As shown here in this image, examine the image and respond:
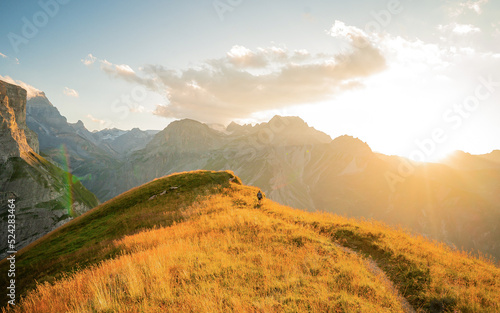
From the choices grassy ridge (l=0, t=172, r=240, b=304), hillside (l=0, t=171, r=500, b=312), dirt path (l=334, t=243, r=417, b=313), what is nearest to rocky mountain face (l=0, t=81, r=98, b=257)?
grassy ridge (l=0, t=172, r=240, b=304)

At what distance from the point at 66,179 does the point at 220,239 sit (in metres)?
246

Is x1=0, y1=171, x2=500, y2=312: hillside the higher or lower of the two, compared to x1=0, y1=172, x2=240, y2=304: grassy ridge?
higher

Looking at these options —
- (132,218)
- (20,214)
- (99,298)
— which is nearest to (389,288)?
(99,298)

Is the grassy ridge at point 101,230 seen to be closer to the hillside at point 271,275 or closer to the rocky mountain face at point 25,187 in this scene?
the hillside at point 271,275

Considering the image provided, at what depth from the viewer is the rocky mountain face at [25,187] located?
131 m

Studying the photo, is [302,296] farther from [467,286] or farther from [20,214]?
[20,214]

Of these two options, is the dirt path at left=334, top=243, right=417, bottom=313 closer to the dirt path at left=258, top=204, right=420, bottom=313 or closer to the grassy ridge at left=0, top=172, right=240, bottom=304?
the dirt path at left=258, top=204, right=420, bottom=313

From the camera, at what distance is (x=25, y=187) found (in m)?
144

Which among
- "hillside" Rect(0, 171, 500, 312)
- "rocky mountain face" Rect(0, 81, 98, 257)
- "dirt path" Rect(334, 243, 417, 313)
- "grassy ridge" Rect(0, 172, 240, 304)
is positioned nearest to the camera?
"hillside" Rect(0, 171, 500, 312)

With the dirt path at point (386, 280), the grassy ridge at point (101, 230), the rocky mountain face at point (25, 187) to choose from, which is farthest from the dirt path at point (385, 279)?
the rocky mountain face at point (25, 187)

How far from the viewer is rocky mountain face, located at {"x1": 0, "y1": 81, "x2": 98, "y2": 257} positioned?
131 meters

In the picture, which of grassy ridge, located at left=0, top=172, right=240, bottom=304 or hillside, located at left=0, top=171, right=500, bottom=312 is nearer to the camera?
hillside, located at left=0, top=171, right=500, bottom=312

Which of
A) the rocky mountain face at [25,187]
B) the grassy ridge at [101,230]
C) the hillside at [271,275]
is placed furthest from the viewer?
the rocky mountain face at [25,187]

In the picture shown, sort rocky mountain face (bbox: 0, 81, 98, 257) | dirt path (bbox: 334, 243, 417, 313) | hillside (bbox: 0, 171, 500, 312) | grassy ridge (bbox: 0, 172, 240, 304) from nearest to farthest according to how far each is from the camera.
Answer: hillside (bbox: 0, 171, 500, 312) → dirt path (bbox: 334, 243, 417, 313) → grassy ridge (bbox: 0, 172, 240, 304) → rocky mountain face (bbox: 0, 81, 98, 257)
